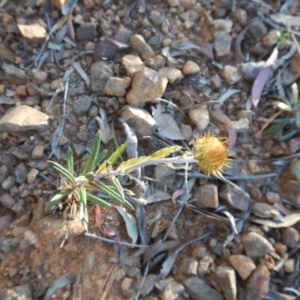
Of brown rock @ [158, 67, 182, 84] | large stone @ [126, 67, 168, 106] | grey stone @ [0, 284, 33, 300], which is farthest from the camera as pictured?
brown rock @ [158, 67, 182, 84]

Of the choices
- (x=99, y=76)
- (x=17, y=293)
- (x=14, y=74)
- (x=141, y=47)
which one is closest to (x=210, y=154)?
(x=99, y=76)

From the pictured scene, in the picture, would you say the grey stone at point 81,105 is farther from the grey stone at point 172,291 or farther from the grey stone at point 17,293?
the grey stone at point 172,291

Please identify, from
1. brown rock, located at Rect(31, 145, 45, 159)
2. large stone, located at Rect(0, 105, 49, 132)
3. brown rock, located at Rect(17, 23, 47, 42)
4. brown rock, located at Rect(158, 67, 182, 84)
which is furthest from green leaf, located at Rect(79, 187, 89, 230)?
brown rock, located at Rect(17, 23, 47, 42)

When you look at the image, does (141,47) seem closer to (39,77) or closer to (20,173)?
(39,77)

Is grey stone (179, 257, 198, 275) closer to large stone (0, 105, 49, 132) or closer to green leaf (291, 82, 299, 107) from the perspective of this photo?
large stone (0, 105, 49, 132)

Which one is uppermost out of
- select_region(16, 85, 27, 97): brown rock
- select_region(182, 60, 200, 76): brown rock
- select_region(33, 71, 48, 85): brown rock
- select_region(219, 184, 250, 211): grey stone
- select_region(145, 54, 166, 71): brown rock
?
select_region(145, 54, 166, 71): brown rock

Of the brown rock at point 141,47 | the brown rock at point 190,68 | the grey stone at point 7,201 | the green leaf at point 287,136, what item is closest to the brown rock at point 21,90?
the grey stone at point 7,201

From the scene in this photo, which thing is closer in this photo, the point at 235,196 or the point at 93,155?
the point at 93,155

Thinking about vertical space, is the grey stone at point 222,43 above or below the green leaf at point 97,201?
above
